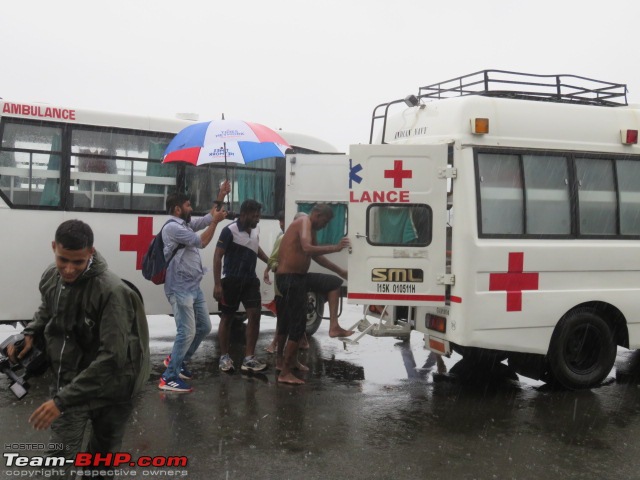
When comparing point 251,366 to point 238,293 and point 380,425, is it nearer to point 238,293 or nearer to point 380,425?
point 238,293

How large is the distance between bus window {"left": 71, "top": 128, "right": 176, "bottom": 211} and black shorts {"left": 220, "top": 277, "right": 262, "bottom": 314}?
2.05 meters

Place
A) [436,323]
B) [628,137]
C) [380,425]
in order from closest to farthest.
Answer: [380,425], [436,323], [628,137]

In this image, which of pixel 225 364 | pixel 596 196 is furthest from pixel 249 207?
pixel 596 196

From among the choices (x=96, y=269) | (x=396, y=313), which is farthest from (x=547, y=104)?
(x=96, y=269)

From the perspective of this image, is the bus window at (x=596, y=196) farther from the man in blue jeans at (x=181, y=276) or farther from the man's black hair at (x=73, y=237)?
the man's black hair at (x=73, y=237)

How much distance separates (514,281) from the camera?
249 inches

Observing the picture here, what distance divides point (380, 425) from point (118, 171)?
15.8 feet

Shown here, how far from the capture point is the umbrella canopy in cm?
748

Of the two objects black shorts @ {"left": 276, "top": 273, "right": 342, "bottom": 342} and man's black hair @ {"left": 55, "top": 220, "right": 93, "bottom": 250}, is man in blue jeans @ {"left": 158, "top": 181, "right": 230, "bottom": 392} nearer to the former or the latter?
black shorts @ {"left": 276, "top": 273, "right": 342, "bottom": 342}

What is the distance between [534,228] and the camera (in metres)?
6.49

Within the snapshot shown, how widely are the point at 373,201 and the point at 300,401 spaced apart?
1.98 meters

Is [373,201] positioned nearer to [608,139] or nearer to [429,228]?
[429,228]

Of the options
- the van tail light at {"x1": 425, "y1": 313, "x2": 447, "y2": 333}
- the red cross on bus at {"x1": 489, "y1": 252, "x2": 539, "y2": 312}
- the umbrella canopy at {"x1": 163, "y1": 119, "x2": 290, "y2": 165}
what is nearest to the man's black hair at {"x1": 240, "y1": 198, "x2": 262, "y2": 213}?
the umbrella canopy at {"x1": 163, "y1": 119, "x2": 290, "y2": 165}

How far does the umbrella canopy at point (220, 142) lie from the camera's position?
748cm
